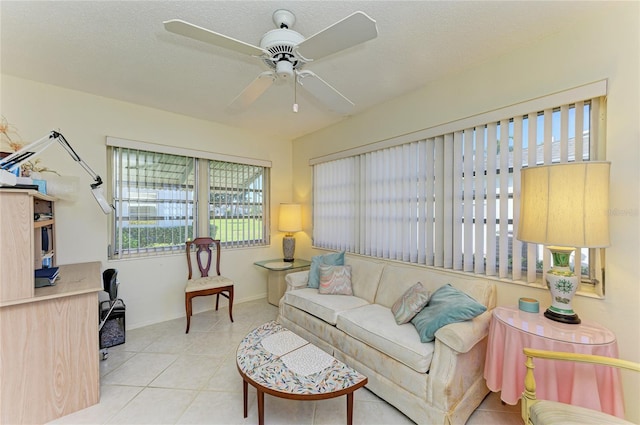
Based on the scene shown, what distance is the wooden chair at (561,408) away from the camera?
1.16 meters

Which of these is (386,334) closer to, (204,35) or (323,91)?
(323,91)

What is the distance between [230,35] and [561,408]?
9.43 ft

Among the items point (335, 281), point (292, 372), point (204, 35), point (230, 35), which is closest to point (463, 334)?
point (292, 372)

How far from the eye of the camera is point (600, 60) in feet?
5.57

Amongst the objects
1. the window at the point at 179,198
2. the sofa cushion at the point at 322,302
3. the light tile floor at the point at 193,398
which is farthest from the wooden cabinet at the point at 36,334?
the sofa cushion at the point at 322,302

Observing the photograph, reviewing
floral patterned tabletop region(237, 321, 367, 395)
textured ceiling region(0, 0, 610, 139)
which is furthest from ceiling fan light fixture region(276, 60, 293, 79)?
floral patterned tabletop region(237, 321, 367, 395)

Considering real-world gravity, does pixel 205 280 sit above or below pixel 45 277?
below

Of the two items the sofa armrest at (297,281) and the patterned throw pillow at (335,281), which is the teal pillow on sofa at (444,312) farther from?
the sofa armrest at (297,281)

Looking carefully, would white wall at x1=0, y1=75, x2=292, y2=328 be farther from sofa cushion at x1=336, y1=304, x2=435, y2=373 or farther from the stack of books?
sofa cushion at x1=336, y1=304, x2=435, y2=373

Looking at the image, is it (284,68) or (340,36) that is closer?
(340,36)

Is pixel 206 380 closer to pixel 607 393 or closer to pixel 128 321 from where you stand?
pixel 128 321

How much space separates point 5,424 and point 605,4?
4.48m

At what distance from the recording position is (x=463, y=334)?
1.65 meters

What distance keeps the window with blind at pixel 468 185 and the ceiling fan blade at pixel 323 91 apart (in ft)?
3.28
